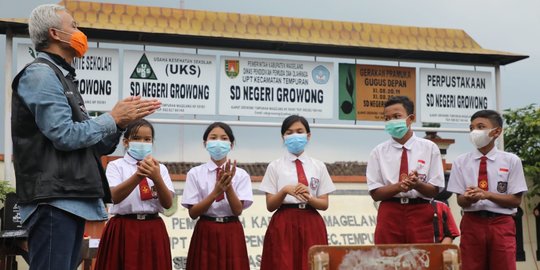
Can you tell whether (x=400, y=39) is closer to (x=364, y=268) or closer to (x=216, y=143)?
(x=216, y=143)

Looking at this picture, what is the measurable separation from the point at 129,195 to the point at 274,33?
4553 millimetres

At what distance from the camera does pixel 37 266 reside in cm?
301

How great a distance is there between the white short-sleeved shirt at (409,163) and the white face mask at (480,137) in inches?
20.9

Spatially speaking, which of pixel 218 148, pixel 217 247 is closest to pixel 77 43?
pixel 218 148

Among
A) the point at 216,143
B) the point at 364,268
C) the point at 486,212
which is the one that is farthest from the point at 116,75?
the point at 364,268

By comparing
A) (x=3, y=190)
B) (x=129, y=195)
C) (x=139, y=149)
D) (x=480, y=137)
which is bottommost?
(x=3, y=190)

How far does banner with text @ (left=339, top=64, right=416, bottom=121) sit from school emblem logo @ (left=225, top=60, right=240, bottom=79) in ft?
5.13

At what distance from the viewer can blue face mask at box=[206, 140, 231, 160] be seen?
5383 mm

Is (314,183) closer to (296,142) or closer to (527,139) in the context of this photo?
(296,142)

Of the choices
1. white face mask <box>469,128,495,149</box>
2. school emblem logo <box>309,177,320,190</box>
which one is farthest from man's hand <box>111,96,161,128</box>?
white face mask <box>469,128,495,149</box>

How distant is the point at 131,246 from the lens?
494 centimetres

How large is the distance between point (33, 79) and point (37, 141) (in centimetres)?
29

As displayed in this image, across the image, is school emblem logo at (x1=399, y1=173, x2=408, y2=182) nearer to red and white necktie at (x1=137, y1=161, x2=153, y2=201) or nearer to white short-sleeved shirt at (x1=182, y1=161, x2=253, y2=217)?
white short-sleeved shirt at (x1=182, y1=161, x2=253, y2=217)

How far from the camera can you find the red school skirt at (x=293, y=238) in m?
5.36
